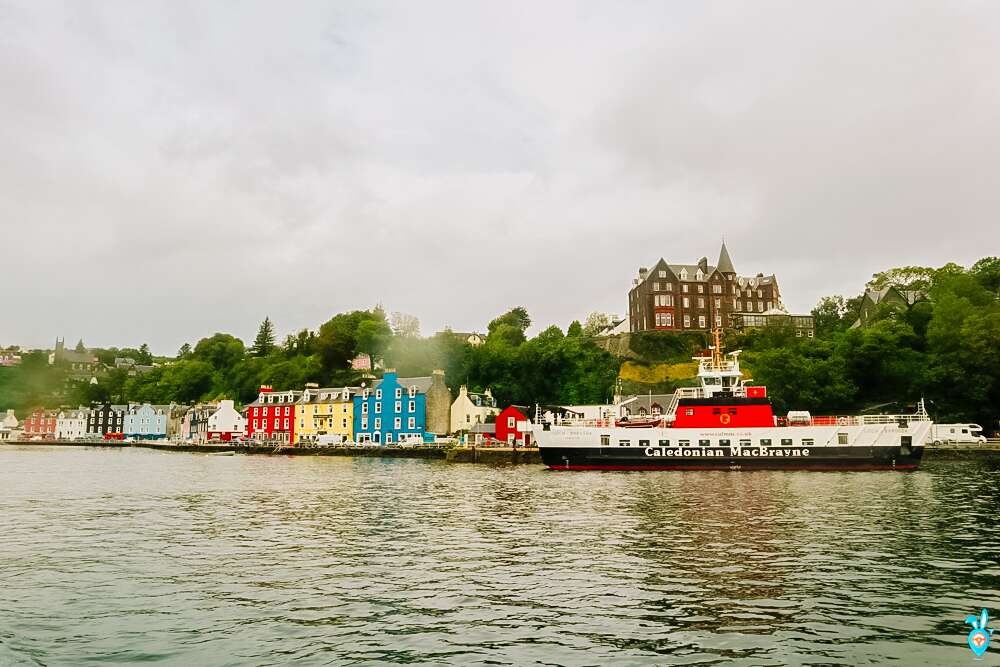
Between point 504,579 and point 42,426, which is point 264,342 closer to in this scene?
point 42,426

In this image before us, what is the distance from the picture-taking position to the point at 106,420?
425 feet

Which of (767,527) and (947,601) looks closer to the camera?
(947,601)

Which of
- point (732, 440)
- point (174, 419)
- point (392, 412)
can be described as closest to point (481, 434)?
point (392, 412)

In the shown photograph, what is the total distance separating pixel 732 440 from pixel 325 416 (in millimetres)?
61477

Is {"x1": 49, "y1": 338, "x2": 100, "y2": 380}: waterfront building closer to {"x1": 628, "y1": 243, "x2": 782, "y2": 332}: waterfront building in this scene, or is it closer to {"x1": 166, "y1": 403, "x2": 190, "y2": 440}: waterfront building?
{"x1": 166, "y1": 403, "x2": 190, "y2": 440}: waterfront building

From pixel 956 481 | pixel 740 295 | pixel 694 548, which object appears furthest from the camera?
pixel 740 295

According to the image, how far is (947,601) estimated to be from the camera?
43.8 ft

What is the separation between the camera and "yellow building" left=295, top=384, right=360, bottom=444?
92312mm

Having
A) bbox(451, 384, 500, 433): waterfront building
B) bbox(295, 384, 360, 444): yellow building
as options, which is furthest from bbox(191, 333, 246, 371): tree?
bbox(451, 384, 500, 433): waterfront building

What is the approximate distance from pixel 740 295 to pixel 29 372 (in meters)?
98.8

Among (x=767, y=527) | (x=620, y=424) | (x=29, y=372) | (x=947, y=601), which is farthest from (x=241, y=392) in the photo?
(x=947, y=601)

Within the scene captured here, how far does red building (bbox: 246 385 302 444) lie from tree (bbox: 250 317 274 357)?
49.4 metres

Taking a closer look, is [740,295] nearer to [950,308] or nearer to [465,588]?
[950,308]

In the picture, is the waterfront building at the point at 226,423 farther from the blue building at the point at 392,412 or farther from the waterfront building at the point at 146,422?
the blue building at the point at 392,412
